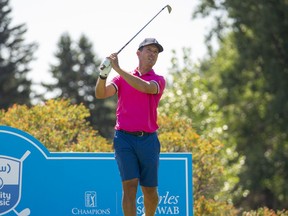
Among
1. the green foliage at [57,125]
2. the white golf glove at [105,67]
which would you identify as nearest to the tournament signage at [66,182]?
the white golf glove at [105,67]

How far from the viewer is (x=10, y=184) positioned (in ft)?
23.0

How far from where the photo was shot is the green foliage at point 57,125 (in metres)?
9.45

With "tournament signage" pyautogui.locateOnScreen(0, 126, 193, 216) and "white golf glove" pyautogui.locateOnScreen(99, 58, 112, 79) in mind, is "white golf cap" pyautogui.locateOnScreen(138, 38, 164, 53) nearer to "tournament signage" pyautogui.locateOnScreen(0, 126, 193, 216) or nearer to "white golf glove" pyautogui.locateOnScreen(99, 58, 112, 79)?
"white golf glove" pyautogui.locateOnScreen(99, 58, 112, 79)

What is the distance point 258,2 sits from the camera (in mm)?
25547

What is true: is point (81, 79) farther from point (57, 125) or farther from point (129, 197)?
point (129, 197)

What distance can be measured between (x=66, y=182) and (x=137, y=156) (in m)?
1.77

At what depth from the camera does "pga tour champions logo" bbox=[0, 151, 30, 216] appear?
Result: 6965 millimetres

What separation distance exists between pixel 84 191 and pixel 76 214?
28cm

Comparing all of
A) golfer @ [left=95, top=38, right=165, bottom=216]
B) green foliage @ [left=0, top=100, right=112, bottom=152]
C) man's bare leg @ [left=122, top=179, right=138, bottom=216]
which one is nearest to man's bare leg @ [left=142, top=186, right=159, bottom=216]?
golfer @ [left=95, top=38, right=165, bottom=216]

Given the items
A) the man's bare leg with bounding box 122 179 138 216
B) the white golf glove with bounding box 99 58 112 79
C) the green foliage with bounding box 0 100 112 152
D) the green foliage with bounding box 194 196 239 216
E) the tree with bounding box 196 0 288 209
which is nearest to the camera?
the white golf glove with bounding box 99 58 112 79

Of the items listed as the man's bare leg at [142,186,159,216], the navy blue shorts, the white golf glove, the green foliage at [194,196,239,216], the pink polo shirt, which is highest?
the white golf glove

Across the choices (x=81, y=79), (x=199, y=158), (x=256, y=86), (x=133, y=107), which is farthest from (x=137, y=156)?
(x=81, y=79)

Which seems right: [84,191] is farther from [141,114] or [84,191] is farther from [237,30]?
[237,30]

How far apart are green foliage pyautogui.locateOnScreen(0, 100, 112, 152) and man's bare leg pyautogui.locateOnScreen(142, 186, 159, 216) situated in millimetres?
3586
